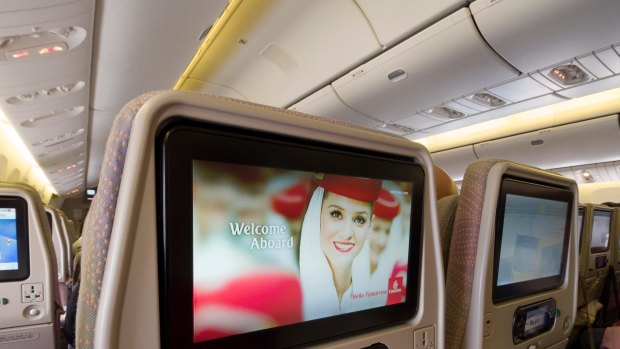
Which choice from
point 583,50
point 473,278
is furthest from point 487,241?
point 583,50

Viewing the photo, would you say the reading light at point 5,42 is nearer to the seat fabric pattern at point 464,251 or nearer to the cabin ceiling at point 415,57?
the cabin ceiling at point 415,57

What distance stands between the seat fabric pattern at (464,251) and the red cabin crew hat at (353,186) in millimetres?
619

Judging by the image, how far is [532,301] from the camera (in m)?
1.71

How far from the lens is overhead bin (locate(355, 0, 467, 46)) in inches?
114

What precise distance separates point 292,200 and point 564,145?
22.5 ft

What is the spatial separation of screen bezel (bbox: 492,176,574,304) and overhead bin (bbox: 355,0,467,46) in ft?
5.65

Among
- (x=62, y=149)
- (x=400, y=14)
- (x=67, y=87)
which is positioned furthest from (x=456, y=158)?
(x=62, y=149)

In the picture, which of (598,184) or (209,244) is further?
(598,184)

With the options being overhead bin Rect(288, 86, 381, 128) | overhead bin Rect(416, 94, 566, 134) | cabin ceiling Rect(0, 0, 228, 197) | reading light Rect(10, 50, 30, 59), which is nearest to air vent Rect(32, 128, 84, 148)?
cabin ceiling Rect(0, 0, 228, 197)

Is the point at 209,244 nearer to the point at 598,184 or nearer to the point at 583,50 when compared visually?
the point at 583,50

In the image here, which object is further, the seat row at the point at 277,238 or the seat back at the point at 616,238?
the seat back at the point at 616,238

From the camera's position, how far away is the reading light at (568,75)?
140 inches

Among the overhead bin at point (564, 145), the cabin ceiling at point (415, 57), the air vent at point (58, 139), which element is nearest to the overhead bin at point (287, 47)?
the cabin ceiling at point (415, 57)

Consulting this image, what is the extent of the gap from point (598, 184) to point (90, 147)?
43.0ft
